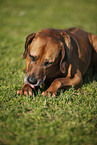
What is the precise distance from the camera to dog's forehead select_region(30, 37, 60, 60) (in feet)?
8.94

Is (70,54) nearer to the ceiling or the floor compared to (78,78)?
nearer to the ceiling

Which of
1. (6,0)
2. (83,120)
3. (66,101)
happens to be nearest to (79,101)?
(66,101)

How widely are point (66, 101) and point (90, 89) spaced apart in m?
0.78

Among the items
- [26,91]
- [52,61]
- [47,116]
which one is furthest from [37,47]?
[47,116]

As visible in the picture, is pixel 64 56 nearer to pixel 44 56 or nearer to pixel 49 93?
pixel 44 56

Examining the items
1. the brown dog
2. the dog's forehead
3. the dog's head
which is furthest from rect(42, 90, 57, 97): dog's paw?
the dog's forehead

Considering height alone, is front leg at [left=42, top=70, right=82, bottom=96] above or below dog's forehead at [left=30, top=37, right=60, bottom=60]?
below

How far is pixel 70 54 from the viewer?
3178mm

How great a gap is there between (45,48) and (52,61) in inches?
10.3

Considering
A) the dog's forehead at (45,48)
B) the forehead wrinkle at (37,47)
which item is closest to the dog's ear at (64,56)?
the dog's forehead at (45,48)

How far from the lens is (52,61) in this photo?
2.81 meters

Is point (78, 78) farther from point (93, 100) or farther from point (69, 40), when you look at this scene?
point (69, 40)

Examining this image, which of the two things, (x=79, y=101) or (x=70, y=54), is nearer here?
(x=79, y=101)

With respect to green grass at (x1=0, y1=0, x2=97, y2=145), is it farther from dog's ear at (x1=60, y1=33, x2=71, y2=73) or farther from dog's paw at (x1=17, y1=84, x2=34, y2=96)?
dog's ear at (x1=60, y1=33, x2=71, y2=73)
